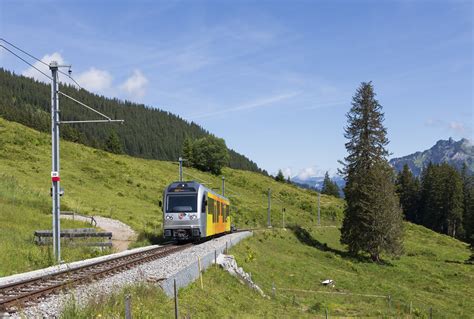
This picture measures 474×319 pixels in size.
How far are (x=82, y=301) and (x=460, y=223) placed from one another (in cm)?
10610

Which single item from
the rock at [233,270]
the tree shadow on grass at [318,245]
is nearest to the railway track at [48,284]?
the rock at [233,270]

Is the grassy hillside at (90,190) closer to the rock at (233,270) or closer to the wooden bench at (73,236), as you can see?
the wooden bench at (73,236)

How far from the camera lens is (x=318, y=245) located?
54.0 meters

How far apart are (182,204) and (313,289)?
891 cm

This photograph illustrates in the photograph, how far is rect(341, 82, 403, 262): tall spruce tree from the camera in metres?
47.0

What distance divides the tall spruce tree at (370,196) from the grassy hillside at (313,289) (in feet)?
6.66

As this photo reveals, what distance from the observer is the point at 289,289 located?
26.8 meters

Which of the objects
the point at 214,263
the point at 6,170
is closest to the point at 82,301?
the point at 214,263

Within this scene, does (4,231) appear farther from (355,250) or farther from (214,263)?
(355,250)

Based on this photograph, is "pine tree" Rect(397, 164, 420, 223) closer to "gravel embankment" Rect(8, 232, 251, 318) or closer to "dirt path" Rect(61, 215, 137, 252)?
"dirt path" Rect(61, 215, 137, 252)

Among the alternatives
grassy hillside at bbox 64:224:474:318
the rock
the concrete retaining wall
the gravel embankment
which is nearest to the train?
grassy hillside at bbox 64:224:474:318

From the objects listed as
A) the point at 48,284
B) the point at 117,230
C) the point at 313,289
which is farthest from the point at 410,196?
the point at 48,284

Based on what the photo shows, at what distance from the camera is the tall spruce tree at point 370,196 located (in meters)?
47.0

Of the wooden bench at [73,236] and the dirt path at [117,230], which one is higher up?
the wooden bench at [73,236]
